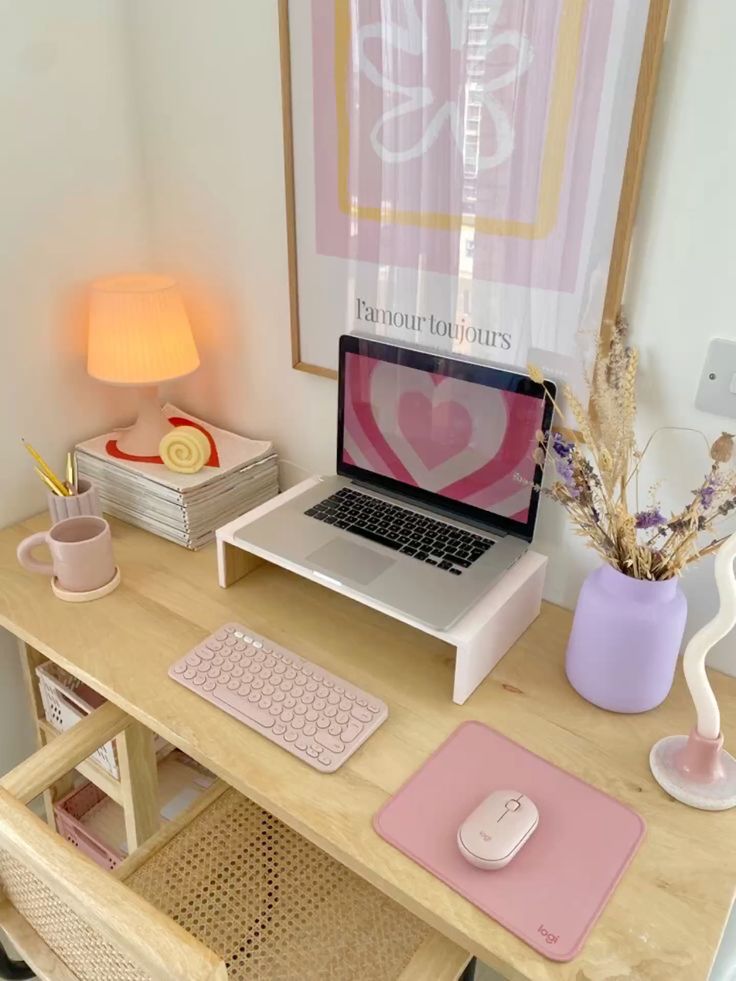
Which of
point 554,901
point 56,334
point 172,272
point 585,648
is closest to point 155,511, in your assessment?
point 56,334

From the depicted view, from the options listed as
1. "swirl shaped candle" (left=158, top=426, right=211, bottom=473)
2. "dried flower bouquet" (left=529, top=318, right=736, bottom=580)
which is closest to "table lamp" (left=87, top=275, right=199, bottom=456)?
"swirl shaped candle" (left=158, top=426, right=211, bottom=473)

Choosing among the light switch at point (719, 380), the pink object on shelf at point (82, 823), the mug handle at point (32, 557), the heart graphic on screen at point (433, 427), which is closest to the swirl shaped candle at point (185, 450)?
the mug handle at point (32, 557)

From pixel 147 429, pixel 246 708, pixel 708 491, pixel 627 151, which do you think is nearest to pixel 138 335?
pixel 147 429

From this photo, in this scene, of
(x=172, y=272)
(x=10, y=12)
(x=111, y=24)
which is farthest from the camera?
(x=172, y=272)

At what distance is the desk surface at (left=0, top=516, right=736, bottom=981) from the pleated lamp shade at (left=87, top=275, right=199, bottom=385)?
0.95ft

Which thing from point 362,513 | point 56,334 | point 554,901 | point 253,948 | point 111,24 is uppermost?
point 111,24

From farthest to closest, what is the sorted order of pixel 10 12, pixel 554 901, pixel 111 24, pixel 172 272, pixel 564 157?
pixel 172 272 < pixel 111 24 < pixel 10 12 < pixel 564 157 < pixel 554 901

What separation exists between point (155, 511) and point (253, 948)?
0.69m

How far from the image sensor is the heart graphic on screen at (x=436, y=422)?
1128 millimetres

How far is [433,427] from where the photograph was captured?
119 cm

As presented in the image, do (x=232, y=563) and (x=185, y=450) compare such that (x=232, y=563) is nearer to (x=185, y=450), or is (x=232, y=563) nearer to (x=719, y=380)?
(x=185, y=450)

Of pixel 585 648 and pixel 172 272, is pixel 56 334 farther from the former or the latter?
pixel 585 648

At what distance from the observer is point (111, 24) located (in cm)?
128

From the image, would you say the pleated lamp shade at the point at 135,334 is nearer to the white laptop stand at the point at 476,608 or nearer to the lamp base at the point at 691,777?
the white laptop stand at the point at 476,608
